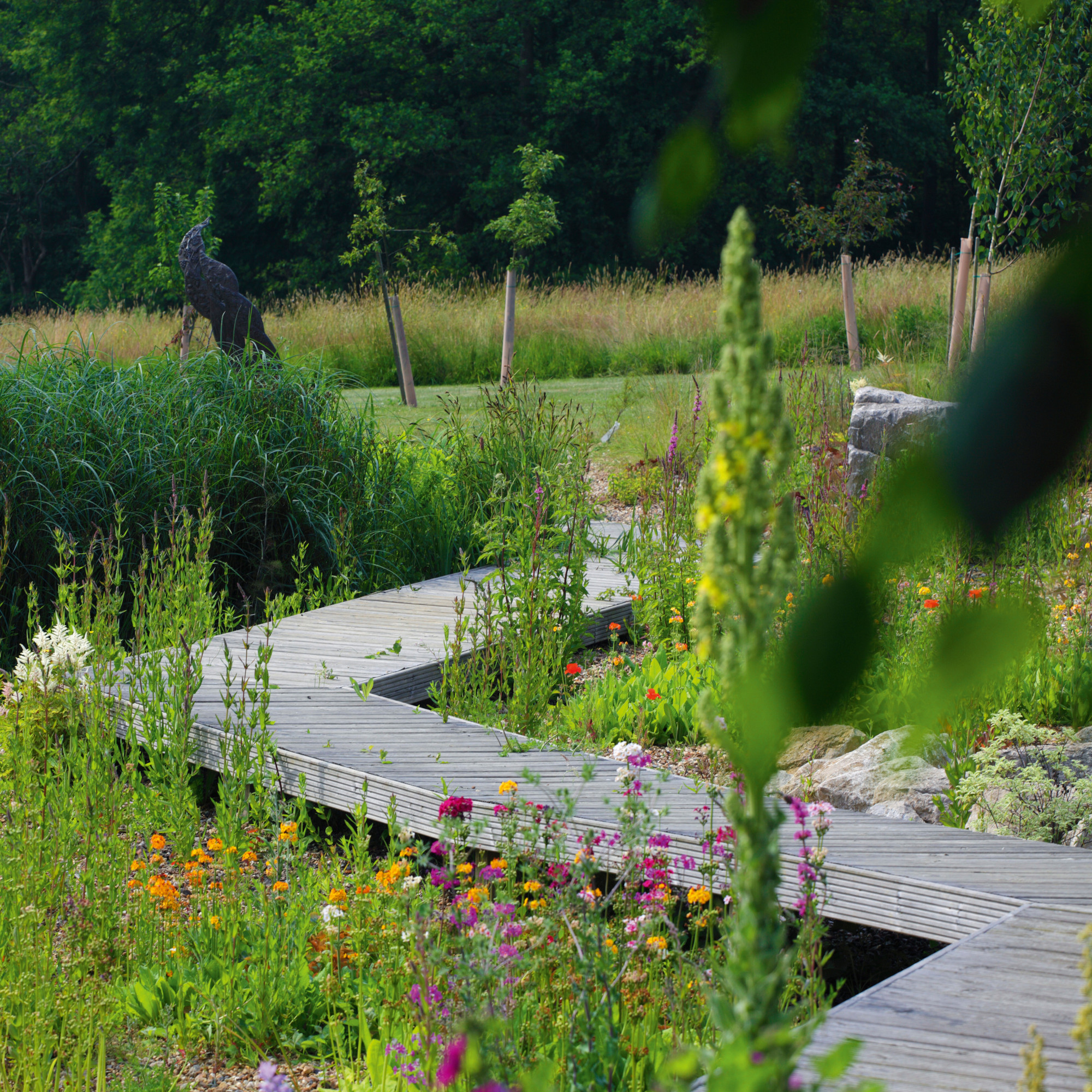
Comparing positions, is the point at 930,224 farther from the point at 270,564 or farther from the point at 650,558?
the point at 270,564

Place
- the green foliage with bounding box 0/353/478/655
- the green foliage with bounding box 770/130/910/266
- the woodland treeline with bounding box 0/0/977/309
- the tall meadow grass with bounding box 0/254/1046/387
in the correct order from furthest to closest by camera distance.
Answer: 1. the tall meadow grass with bounding box 0/254/1046/387
2. the green foliage with bounding box 0/353/478/655
3. the green foliage with bounding box 770/130/910/266
4. the woodland treeline with bounding box 0/0/977/309

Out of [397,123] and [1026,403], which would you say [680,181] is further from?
[397,123]

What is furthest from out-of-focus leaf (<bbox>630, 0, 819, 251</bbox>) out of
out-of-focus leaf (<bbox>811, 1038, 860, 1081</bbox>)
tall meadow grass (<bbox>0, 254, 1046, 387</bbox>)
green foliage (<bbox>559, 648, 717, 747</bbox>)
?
tall meadow grass (<bbox>0, 254, 1046, 387</bbox>)

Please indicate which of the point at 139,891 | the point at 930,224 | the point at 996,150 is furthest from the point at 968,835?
the point at 996,150

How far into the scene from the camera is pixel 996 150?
0.65 meters

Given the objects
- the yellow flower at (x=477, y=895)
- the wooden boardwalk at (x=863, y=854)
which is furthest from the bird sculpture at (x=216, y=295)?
the yellow flower at (x=477, y=895)

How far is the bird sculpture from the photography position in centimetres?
627

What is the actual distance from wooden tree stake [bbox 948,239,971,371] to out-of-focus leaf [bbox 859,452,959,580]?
42 mm

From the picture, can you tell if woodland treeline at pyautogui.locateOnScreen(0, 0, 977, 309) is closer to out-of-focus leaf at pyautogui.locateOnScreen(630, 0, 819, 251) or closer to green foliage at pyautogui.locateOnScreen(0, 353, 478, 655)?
out-of-focus leaf at pyautogui.locateOnScreen(630, 0, 819, 251)

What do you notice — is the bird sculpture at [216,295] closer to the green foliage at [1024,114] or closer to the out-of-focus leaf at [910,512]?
the green foliage at [1024,114]

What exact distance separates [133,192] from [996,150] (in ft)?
78.5

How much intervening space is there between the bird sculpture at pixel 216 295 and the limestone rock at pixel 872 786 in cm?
430

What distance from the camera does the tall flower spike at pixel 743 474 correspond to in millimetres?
585

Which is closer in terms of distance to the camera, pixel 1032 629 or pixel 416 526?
pixel 1032 629
